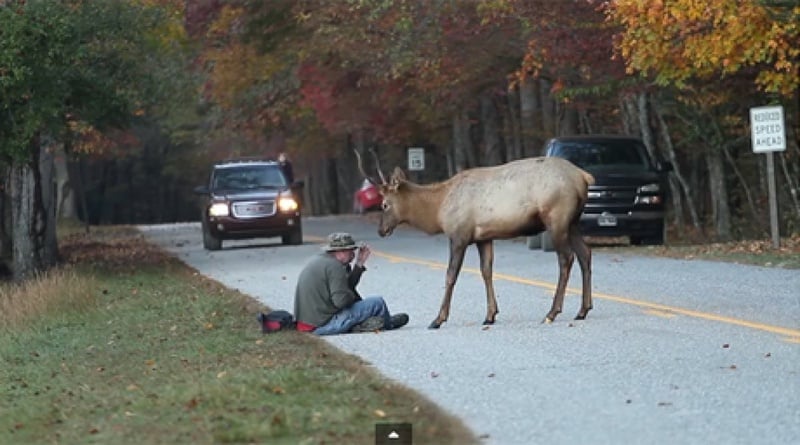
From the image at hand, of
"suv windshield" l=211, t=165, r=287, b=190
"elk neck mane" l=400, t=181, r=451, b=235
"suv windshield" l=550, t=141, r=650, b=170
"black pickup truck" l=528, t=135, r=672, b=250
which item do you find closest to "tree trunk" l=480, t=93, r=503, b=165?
"suv windshield" l=211, t=165, r=287, b=190

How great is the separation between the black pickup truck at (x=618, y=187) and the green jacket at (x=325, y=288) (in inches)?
560

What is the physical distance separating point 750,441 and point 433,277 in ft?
49.7

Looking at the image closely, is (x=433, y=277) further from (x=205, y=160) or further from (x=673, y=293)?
(x=205, y=160)

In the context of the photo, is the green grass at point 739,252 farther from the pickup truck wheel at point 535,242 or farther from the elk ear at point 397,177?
the elk ear at point 397,177

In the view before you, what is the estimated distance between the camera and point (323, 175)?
77.9m

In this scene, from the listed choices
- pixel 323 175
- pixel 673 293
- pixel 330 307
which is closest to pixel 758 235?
pixel 673 293

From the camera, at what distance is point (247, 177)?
38.5 metres

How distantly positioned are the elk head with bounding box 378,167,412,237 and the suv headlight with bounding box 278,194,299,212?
19.5 meters

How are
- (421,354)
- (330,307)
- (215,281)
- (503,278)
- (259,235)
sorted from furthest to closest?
(259,235), (215,281), (503,278), (330,307), (421,354)

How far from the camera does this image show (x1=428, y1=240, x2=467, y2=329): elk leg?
1705 centimetres

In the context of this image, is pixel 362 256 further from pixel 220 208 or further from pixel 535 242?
pixel 220 208

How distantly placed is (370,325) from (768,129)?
1345 cm

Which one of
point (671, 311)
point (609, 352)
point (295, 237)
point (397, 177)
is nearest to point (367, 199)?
point (295, 237)

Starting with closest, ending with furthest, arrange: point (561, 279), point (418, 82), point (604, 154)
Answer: point (561, 279) → point (604, 154) → point (418, 82)
